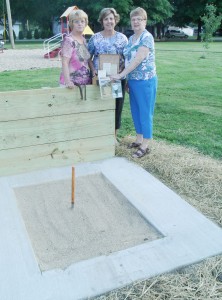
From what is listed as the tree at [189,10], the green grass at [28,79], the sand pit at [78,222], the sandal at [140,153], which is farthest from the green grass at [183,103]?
the tree at [189,10]

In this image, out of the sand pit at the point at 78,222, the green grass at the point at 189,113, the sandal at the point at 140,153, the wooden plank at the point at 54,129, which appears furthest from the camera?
the green grass at the point at 189,113

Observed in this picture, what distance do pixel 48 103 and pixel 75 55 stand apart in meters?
0.57

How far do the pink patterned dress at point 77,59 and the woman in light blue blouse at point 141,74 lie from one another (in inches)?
12.2

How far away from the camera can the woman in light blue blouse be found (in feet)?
11.7

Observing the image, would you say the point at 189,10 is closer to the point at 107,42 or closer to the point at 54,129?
the point at 107,42

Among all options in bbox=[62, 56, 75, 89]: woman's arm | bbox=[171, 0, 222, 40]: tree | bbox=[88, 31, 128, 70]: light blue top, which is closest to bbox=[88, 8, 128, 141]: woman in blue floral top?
bbox=[88, 31, 128, 70]: light blue top

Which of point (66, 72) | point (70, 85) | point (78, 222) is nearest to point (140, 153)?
point (70, 85)

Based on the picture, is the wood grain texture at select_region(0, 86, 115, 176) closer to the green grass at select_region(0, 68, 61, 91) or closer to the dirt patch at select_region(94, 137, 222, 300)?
the dirt patch at select_region(94, 137, 222, 300)

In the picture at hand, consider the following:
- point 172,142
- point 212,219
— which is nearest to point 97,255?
point 212,219

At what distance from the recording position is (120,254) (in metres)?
2.38

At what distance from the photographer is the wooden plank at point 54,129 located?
137 inches

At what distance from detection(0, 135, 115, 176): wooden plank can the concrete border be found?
1.03 feet

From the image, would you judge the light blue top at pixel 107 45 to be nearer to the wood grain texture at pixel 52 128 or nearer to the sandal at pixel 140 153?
the wood grain texture at pixel 52 128

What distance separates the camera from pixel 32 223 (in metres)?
2.77
